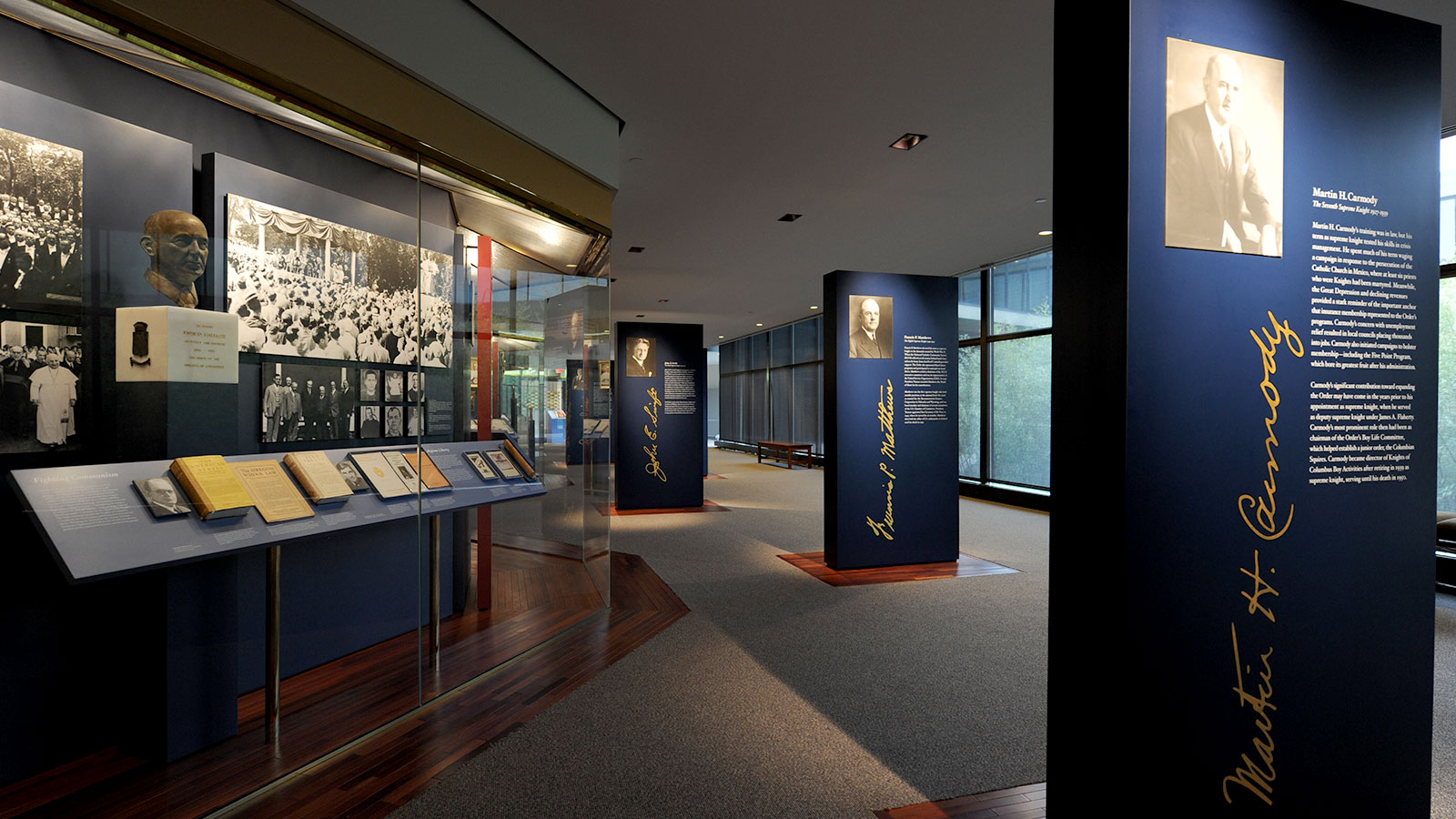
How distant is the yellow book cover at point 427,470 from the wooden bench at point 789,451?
38.2 feet

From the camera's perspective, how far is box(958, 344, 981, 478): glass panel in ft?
32.9

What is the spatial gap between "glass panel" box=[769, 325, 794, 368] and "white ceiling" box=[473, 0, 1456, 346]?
8077mm

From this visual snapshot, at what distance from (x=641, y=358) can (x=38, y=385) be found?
22.9ft

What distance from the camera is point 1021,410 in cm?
927

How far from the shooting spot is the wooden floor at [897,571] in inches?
209

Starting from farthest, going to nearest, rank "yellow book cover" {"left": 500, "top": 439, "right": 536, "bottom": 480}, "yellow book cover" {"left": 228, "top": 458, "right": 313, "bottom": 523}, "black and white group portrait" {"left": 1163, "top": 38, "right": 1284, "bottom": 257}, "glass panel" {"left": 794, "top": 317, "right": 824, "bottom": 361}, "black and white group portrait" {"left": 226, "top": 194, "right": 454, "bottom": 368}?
"glass panel" {"left": 794, "top": 317, "right": 824, "bottom": 361}, "yellow book cover" {"left": 500, "top": 439, "right": 536, "bottom": 480}, "black and white group portrait" {"left": 226, "top": 194, "right": 454, "bottom": 368}, "yellow book cover" {"left": 228, "top": 458, "right": 313, "bottom": 523}, "black and white group portrait" {"left": 1163, "top": 38, "right": 1284, "bottom": 257}

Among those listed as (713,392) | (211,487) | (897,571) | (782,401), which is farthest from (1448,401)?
(713,392)

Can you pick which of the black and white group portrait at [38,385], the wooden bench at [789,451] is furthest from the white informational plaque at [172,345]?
the wooden bench at [789,451]

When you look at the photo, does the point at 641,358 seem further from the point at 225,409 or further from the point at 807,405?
the point at 807,405

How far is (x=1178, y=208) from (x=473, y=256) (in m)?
3.03

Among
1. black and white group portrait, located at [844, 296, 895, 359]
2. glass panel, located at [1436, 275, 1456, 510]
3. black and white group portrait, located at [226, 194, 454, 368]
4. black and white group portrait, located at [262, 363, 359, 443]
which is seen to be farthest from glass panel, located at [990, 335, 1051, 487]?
black and white group portrait, located at [262, 363, 359, 443]

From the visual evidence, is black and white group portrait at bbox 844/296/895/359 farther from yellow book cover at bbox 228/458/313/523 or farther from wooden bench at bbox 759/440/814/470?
wooden bench at bbox 759/440/814/470

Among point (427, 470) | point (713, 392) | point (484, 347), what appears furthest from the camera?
point (713, 392)
